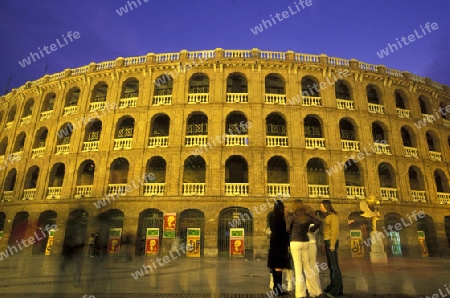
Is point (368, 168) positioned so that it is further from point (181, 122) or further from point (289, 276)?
point (289, 276)

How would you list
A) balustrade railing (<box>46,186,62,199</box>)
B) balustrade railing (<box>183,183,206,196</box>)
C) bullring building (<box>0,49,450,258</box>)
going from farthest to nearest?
balustrade railing (<box>46,186,62,199</box>)
bullring building (<box>0,49,450,258</box>)
balustrade railing (<box>183,183,206,196</box>)

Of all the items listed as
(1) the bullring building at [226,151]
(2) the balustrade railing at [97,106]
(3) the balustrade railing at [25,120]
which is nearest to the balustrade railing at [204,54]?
(1) the bullring building at [226,151]

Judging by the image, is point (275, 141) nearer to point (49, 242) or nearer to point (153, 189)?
point (153, 189)

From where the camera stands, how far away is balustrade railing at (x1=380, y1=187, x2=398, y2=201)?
20938mm

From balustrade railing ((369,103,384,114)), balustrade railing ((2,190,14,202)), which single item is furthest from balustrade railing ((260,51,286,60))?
balustrade railing ((2,190,14,202))

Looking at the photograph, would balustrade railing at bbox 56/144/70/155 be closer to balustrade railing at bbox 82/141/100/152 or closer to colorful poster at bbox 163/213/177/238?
balustrade railing at bbox 82/141/100/152

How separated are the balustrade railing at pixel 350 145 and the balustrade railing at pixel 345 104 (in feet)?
9.48

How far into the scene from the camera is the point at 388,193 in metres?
21.2

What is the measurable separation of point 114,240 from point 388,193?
2088cm

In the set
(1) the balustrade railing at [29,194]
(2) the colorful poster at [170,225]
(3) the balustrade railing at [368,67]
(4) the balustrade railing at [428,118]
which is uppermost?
(3) the balustrade railing at [368,67]

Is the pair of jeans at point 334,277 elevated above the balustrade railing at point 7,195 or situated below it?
below

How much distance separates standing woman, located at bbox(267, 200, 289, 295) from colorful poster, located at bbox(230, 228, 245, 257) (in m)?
13.1

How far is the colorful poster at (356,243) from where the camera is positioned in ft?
63.7

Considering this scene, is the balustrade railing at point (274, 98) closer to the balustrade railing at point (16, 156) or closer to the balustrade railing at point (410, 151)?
the balustrade railing at point (410, 151)
